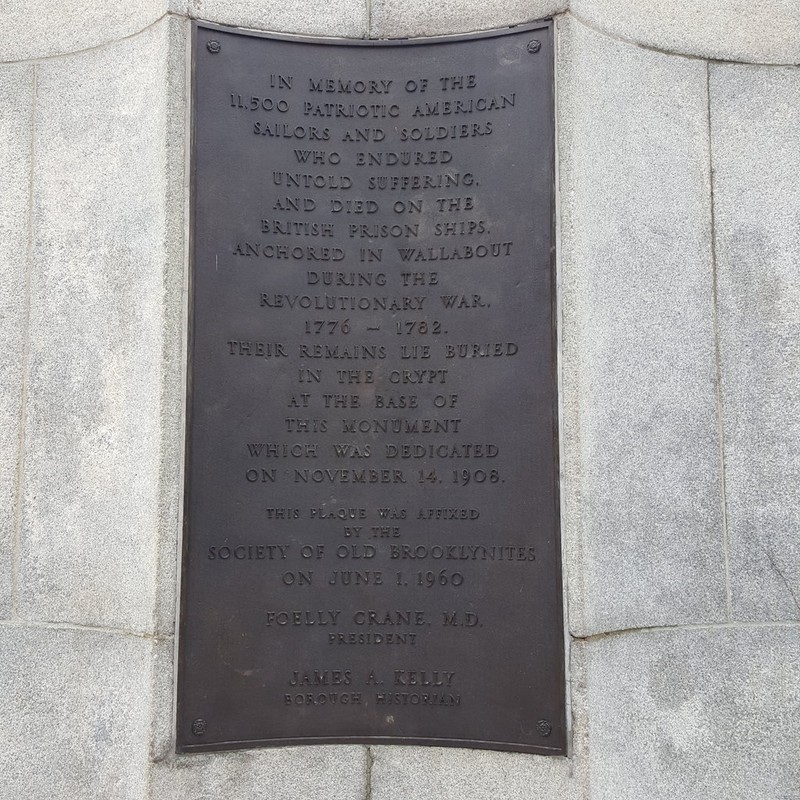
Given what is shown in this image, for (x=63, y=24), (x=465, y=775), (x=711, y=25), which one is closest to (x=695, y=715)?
(x=465, y=775)

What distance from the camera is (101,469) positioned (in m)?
4.43

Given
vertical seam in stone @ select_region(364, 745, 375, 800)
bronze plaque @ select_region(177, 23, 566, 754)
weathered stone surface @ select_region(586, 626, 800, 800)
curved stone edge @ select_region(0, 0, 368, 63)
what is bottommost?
vertical seam in stone @ select_region(364, 745, 375, 800)

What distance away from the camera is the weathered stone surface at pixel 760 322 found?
4469 mm

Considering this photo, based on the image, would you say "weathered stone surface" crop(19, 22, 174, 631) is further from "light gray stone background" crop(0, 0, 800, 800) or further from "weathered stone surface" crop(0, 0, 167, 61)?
"weathered stone surface" crop(0, 0, 167, 61)

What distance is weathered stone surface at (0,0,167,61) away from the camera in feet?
15.7

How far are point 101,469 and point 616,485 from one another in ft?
7.92

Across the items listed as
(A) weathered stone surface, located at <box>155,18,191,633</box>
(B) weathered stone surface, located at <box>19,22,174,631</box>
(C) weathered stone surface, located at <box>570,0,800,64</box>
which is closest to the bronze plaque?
(A) weathered stone surface, located at <box>155,18,191,633</box>

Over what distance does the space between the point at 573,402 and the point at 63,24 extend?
3.26m

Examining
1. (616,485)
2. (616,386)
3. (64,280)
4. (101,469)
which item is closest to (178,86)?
(64,280)

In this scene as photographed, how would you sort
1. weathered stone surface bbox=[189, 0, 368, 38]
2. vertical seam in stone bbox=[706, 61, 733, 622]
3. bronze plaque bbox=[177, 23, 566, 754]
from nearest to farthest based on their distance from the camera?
1. bronze plaque bbox=[177, 23, 566, 754]
2. vertical seam in stone bbox=[706, 61, 733, 622]
3. weathered stone surface bbox=[189, 0, 368, 38]

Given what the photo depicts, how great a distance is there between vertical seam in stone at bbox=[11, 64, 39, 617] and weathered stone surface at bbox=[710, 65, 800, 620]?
3.37m

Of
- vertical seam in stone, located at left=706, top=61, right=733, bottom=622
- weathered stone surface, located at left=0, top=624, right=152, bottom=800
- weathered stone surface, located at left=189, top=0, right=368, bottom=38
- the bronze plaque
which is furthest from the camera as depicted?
weathered stone surface, located at left=189, top=0, right=368, bottom=38

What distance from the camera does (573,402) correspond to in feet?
14.5

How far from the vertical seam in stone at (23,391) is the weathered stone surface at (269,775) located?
108cm
